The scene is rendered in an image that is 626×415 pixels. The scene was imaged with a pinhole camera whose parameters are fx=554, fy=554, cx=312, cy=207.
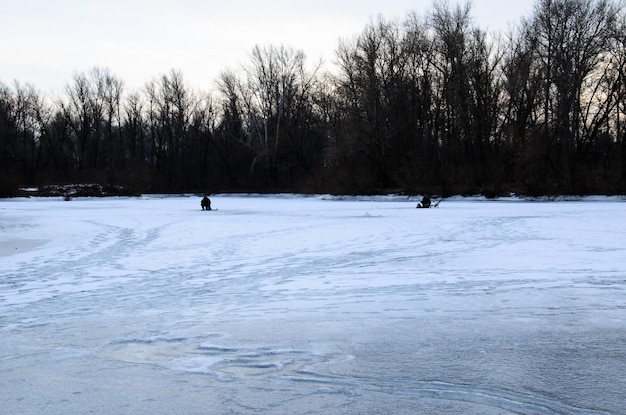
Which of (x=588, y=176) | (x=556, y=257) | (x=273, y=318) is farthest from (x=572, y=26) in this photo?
(x=273, y=318)

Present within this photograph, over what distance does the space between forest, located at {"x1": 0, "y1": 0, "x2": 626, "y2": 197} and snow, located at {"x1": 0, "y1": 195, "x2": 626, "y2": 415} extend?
28004mm

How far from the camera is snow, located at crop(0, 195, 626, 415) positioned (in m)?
3.05

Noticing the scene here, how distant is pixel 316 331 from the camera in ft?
14.8

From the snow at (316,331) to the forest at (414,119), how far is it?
28004mm

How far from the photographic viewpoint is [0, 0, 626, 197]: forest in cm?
3547

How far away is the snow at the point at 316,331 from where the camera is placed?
3.05 meters

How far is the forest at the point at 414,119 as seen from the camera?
35469 mm

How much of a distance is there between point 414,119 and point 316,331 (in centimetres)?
4156

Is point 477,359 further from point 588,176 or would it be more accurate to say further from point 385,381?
point 588,176

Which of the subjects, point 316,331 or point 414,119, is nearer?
point 316,331

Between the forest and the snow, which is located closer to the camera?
the snow

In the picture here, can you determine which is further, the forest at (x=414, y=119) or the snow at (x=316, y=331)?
the forest at (x=414, y=119)

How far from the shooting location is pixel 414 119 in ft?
146

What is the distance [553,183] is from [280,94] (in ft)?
103
